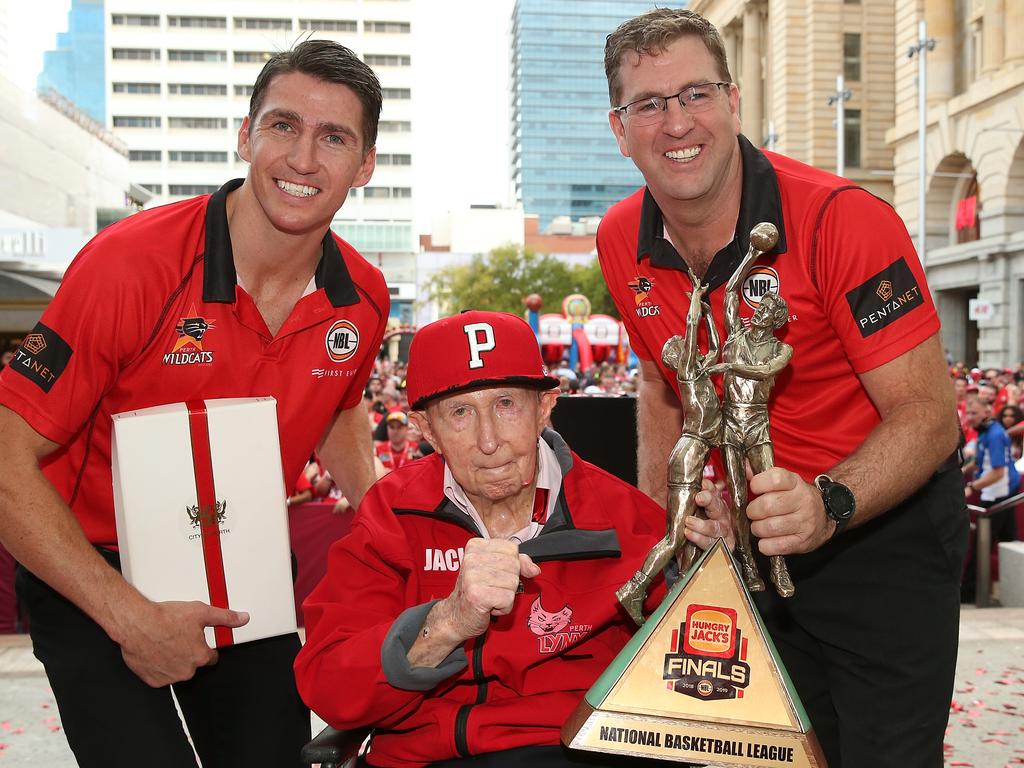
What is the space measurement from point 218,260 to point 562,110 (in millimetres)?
177309

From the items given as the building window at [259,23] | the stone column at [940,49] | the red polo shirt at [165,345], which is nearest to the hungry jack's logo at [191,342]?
the red polo shirt at [165,345]

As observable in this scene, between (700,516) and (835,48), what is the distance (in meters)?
45.8

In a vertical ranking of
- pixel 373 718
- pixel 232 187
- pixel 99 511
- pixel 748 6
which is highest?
pixel 748 6

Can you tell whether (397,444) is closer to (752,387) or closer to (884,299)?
(884,299)

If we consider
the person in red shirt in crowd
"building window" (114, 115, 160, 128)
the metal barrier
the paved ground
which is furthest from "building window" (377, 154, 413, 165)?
the paved ground

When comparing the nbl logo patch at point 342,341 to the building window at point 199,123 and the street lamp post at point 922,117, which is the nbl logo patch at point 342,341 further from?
the building window at point 199,123

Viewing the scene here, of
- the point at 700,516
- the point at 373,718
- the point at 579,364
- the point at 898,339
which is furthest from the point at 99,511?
the point at 579,364

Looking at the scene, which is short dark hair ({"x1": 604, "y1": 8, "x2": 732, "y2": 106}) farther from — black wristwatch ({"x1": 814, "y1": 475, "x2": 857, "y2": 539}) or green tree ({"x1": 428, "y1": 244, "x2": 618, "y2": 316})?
green tree ({"x1": 428, "y1": 244, "x2": 618, "y2": 316})

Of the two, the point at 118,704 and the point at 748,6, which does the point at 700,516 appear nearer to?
the point at 118,704

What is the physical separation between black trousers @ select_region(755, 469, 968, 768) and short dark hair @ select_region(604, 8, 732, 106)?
1.30 meters

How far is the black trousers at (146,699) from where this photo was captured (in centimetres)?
245

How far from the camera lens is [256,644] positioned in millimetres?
2744

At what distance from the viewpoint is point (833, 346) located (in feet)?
8.38

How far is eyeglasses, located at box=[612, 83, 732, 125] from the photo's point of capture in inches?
101
